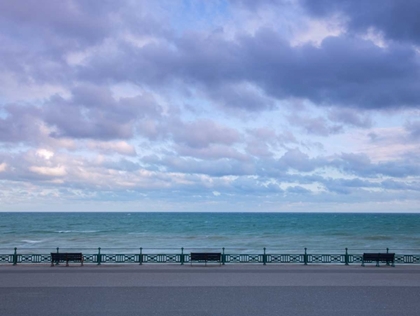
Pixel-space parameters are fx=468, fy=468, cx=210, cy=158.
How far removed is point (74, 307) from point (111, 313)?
1.62 metres

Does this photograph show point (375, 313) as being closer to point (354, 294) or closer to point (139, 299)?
point (354, 294)

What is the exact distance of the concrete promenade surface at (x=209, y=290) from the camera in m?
15.3

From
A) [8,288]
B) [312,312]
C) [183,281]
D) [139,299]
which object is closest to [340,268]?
[183,281]

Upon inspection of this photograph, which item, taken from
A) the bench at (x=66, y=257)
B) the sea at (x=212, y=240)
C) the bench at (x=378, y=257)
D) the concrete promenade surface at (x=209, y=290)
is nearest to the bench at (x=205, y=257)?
the concrete promenade surface at (x=209, y=290)

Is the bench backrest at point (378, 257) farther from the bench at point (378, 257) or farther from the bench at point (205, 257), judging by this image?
the bench at point (205, 257)

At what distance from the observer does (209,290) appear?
1862 centimetres

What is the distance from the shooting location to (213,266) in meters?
26.4

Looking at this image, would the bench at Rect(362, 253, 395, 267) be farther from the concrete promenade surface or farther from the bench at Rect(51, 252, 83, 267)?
the bench at Rect(51, 252, 83, 267)

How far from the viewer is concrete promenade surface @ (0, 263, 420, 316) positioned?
602 inches

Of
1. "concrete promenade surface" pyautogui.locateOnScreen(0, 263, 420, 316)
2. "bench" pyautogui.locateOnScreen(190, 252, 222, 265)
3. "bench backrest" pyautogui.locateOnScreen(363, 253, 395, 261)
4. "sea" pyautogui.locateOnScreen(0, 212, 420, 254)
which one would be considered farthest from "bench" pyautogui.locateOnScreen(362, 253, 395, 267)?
"sea" pyautogui.locateOnScreen(0, 212, 420, 254)

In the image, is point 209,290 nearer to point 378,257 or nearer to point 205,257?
point 205,257

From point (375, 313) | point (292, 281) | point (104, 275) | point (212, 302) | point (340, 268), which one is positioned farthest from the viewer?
point (340, 268)

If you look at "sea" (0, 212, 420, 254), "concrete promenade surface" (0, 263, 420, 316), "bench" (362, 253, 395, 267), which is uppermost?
"bench" (362, 253, 395, 267)

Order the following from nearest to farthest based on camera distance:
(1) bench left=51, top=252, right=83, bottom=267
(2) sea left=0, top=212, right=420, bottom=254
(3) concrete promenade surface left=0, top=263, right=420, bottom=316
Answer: (3) concrete promenade surface left=0, top=263, right=420, bottom=316 → (1) bench left=51, top=252, right=83, bottom=267 → (2) sea left=0, top=212, right=420, bottom=254
